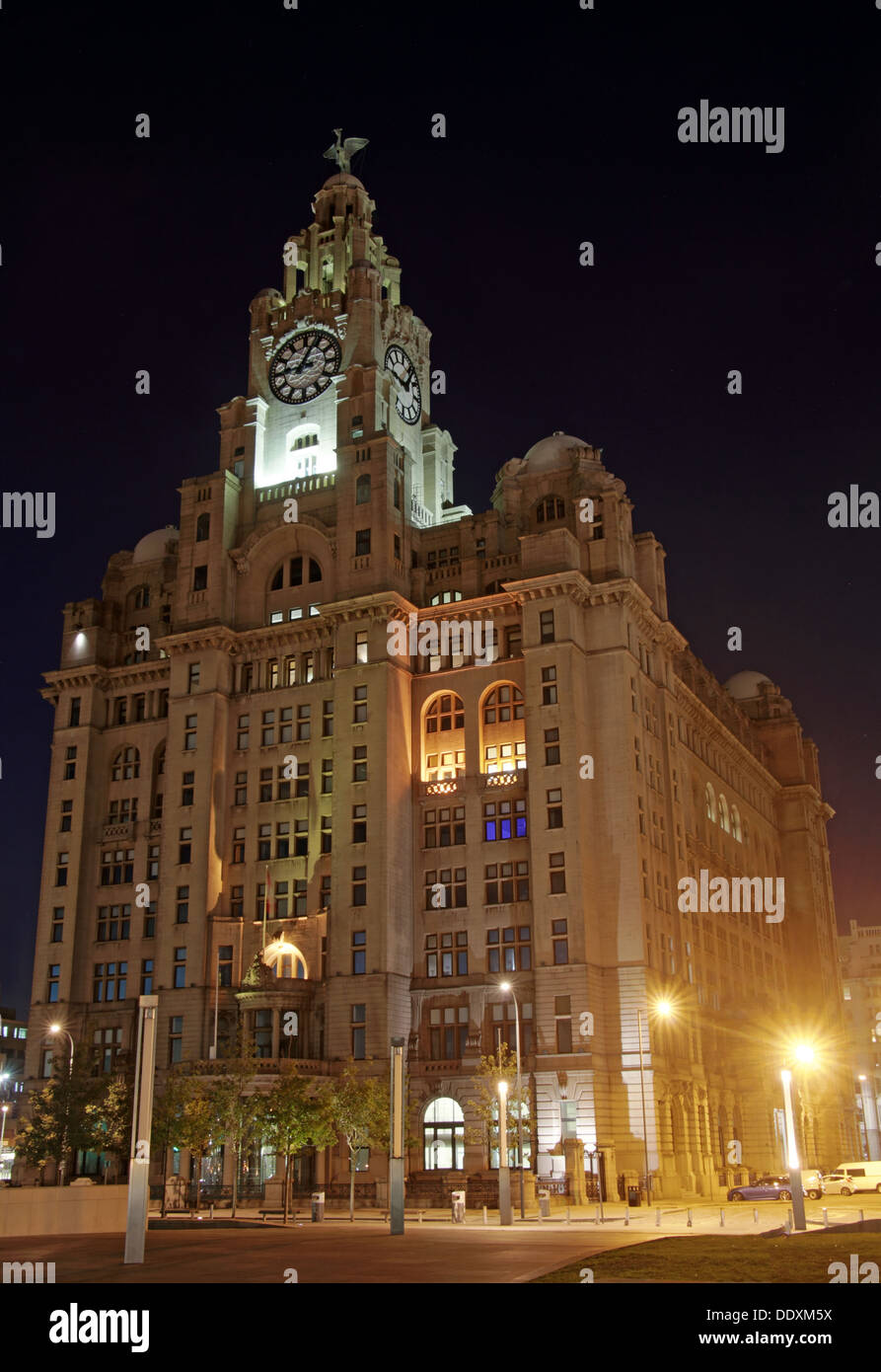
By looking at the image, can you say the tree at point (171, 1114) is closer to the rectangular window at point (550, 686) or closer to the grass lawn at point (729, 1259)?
the rectangular window at point (550, 686)

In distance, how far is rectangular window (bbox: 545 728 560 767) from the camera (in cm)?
9225

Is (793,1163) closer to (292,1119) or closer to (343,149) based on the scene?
(292,1119)

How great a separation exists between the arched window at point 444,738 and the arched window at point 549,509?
15.5 meters

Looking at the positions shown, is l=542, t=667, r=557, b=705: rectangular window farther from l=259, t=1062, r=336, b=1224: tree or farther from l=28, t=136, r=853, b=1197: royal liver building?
l=259, t=1062, r=336, b=1224: tree

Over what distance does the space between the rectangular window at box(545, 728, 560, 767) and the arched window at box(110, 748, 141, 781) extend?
3652 cm

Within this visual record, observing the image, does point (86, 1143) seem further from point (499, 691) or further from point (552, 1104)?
point (499, 691)

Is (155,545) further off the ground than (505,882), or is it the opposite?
(155,545)

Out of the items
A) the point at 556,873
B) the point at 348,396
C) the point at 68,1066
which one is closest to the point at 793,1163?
the point at 556,873

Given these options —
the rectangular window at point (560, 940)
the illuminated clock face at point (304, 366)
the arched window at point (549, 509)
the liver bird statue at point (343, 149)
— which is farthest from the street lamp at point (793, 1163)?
the liver bird statue at point (343, 149)

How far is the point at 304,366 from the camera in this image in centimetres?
11400

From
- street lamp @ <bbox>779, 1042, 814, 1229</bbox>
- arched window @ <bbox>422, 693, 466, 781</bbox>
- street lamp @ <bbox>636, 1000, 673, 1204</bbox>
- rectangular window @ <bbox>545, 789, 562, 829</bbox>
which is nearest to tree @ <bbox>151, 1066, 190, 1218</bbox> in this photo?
street lamp @ <bbox>636, 1000, 673, 1204</bbox>

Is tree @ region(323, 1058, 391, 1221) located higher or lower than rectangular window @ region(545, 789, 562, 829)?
lower

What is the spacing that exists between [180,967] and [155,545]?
1587 inches
